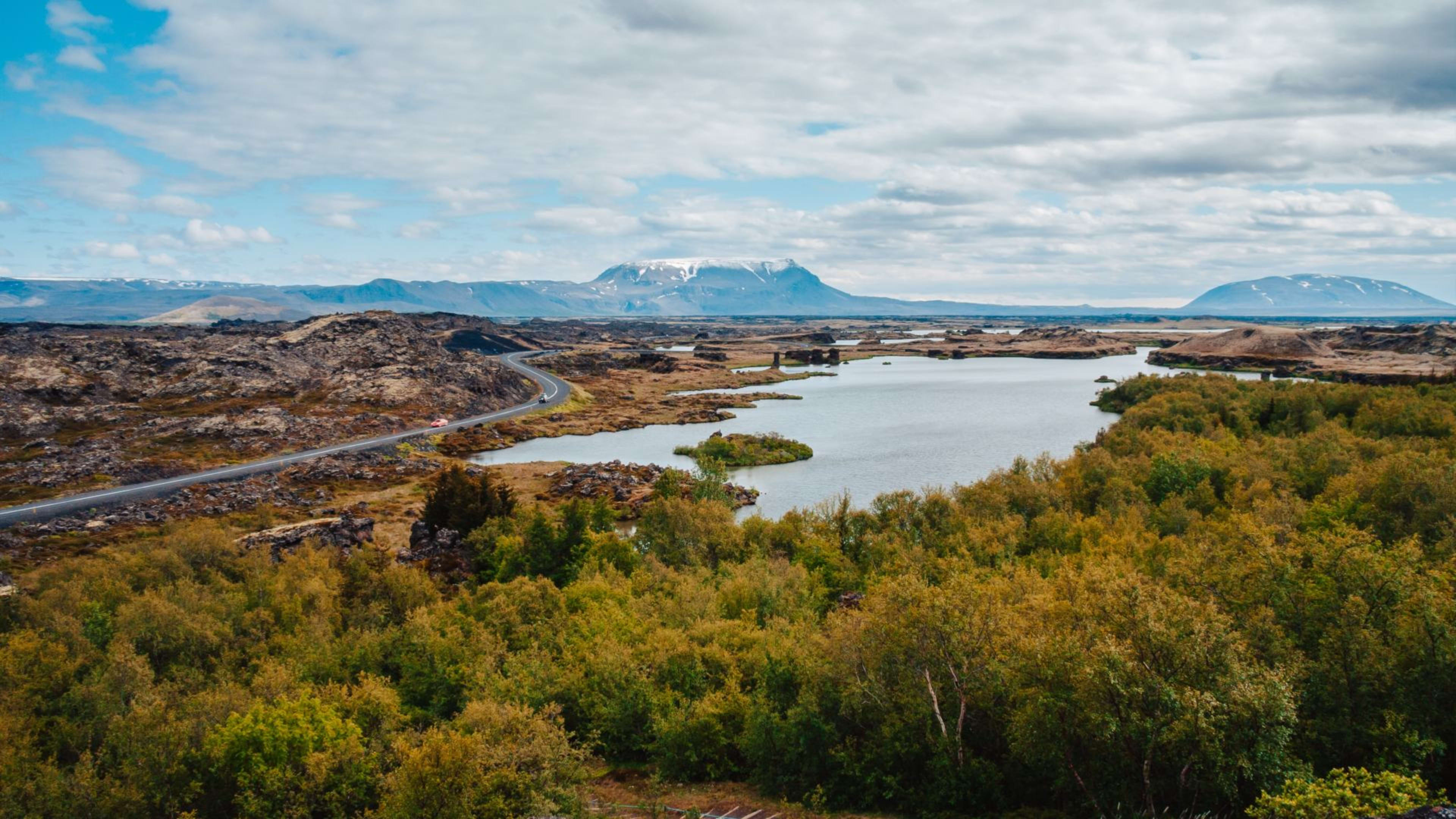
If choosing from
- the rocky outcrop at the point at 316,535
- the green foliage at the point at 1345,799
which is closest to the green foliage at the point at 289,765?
the green foliage at the point at 1345,799

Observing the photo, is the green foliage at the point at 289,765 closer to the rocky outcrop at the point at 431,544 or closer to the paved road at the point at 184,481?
the rocky outcrop at the point at 431,544

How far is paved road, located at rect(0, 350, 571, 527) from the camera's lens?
7888 cm

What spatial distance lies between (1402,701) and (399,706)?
3996cm

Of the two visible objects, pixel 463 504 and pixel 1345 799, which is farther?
pixel 463 504

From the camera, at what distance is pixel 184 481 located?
93000 millimetres

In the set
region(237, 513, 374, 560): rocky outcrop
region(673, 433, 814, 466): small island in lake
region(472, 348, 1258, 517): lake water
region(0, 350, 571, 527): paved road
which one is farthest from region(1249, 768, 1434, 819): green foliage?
region(0, 350, 571, 527): paved road

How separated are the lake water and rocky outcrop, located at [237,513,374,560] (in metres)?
38.0

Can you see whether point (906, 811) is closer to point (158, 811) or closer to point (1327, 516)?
point (158, 811)

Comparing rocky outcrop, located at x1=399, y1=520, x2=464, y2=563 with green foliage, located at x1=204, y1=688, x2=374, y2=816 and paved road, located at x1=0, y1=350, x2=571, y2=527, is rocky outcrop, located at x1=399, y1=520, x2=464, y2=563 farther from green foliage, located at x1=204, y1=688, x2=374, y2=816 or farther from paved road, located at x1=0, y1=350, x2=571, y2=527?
green foliage, located at x1=204, y1=688, x2=374, y2=816

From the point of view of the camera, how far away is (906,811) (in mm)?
28812

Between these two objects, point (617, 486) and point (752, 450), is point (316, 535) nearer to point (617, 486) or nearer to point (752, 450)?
point (617, 486)

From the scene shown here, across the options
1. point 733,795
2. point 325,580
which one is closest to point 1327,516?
point 733,795

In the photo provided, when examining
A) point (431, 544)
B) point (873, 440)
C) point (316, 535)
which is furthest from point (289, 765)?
point (873, 440)

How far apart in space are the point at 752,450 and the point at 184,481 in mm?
69852
